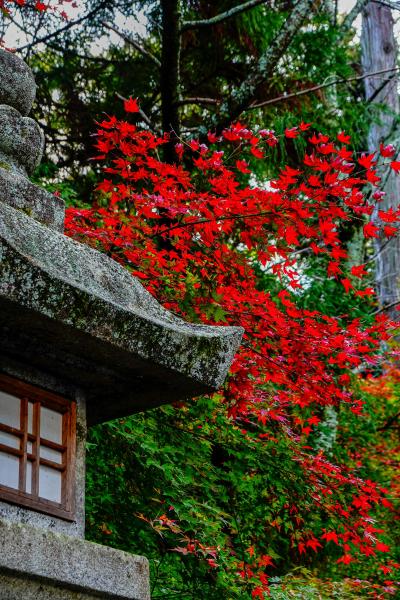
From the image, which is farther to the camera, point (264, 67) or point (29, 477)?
point (264, 67)

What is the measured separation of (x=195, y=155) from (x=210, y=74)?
146 centimetres

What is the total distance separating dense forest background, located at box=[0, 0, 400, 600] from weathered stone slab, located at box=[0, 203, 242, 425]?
1737mm

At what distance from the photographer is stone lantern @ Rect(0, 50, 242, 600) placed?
2.30m

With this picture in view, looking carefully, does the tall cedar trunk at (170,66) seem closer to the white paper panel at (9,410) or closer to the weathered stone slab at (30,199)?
the weathered stone slab at (30,199)

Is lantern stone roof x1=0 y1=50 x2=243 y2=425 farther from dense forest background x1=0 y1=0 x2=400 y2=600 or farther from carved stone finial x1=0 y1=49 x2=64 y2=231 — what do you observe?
dense forest background x1=0 y1=0 x2=400 y2=600

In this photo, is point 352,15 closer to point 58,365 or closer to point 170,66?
point 170,66

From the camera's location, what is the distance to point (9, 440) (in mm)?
2508

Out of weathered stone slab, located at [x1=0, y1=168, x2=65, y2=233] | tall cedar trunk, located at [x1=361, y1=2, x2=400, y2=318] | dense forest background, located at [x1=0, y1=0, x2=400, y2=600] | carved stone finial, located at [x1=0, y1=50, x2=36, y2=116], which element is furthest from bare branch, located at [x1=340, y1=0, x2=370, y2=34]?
weathered stone slab, located at [x1=0, y1=168, x2=65, y2=233]

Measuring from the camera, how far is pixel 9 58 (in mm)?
2930

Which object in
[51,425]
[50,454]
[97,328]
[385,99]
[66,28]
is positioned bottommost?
[50,454]

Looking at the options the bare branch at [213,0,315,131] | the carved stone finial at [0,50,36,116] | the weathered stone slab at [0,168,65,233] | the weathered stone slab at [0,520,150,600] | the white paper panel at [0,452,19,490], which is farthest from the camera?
the bare branch at [213,0,315,131]

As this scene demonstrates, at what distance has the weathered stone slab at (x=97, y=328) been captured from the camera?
7.41ft

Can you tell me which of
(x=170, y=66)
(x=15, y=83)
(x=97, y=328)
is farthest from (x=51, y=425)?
(x=170, y=66)

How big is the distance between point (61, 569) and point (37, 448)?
401 mm
